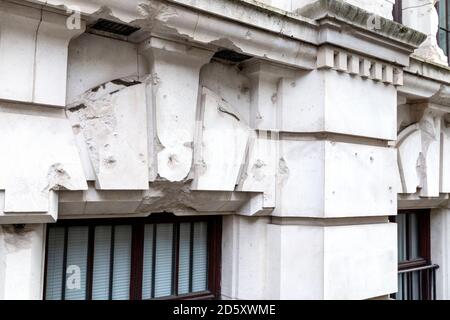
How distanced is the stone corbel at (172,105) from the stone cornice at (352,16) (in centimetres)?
96

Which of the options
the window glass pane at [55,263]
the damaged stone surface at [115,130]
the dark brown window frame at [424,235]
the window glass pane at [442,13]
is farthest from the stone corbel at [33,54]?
the window glass pane at [442,13]

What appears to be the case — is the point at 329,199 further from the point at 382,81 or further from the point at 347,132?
the point at 382,81

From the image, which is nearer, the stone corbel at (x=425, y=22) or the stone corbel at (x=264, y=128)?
the stone corbel at (x=264, y=128)

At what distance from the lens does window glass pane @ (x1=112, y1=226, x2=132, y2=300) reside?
3.02 metres

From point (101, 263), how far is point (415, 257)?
387 centimetres

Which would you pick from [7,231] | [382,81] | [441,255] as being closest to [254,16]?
[382,81]

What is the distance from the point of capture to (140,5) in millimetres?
2533

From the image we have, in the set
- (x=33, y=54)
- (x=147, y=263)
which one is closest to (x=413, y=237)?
(x=147, y=263)

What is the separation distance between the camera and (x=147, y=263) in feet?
10.3

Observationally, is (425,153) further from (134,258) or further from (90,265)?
(90,265)

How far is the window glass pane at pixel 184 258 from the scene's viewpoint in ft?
10.9

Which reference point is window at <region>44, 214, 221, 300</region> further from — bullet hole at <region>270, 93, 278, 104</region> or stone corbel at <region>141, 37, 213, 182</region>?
bullet hole at <region>270, 93, 278, 104</region>

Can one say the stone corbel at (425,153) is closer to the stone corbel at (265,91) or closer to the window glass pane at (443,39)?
the window glass pane at (443,39)
